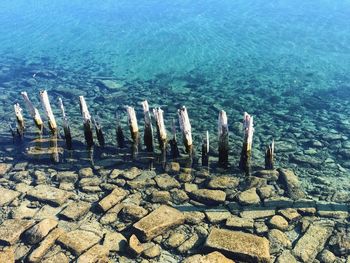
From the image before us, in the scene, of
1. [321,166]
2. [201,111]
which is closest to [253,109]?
[201,111]

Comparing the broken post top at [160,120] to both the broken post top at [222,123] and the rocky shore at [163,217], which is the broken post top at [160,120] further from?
the broken post top at [222,123]

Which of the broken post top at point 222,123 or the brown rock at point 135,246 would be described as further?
the broken post top at point 222,123

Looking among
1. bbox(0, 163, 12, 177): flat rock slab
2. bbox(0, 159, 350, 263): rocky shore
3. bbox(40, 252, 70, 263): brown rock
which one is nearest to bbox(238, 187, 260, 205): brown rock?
bbox(0, 159, 350, 263): rocky shore

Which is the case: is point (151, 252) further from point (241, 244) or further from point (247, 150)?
point (247, 150)

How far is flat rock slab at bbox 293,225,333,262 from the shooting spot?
10.2 meters

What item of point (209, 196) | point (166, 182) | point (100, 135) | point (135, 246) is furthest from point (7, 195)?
point (209, 196)

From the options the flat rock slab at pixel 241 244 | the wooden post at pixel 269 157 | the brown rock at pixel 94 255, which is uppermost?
the wooden post at pixel 269 157

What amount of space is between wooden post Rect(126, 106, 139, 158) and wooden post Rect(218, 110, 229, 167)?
141 inches

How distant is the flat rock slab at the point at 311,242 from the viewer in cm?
1017

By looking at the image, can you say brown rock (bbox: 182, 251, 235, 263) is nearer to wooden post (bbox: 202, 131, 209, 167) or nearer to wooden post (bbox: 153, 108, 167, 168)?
wooden post (bbox: 202, 131, 209, 167)

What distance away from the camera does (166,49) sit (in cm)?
3131

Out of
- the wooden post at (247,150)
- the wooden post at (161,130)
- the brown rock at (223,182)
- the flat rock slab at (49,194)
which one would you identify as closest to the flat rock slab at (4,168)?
the flat rock slab at (49,194)

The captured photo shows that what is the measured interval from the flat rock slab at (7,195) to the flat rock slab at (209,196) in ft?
20.1

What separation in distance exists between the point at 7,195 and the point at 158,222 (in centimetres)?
564
